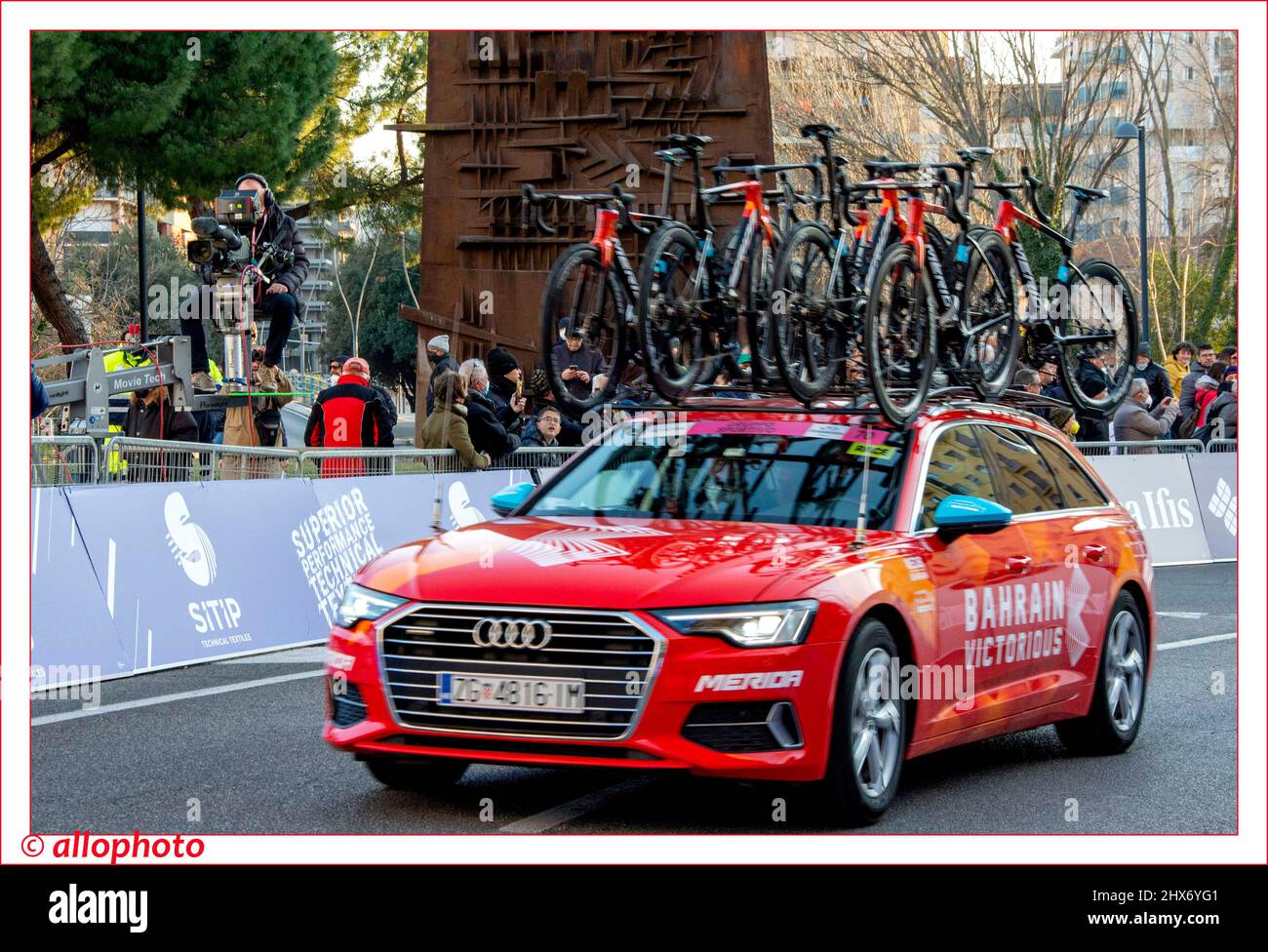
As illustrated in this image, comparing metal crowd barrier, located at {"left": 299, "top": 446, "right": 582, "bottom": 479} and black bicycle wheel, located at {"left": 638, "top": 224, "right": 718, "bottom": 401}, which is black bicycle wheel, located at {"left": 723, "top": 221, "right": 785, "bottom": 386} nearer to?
black bicycle wheel, located at {"left": 638, "top": 224, "right": 718, "bottom": 401}

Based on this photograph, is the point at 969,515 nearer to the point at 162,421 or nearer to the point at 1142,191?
the point at 162,421

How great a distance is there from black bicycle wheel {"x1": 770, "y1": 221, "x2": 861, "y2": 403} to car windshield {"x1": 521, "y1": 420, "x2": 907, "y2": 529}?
1.21 meters

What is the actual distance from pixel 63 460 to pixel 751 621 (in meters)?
6.42

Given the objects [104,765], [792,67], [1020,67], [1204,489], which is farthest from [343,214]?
[104,765]

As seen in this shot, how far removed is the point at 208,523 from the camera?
40.3 feet

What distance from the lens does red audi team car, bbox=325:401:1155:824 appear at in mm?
6785

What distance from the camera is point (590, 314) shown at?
31.6 feet

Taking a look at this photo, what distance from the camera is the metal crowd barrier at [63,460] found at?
11.7 m

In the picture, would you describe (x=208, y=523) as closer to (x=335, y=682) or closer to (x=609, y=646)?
(x=335, y=682)

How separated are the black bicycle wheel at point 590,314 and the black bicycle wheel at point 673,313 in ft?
0.51

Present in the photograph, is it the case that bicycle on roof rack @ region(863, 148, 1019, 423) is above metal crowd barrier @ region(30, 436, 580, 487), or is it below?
above

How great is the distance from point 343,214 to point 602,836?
39.6 metres

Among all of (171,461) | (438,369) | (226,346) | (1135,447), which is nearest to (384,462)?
(438,369)

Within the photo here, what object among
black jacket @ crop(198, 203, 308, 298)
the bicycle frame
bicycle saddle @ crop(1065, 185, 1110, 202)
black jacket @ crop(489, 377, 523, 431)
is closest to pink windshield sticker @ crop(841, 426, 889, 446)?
the bicycle frame
